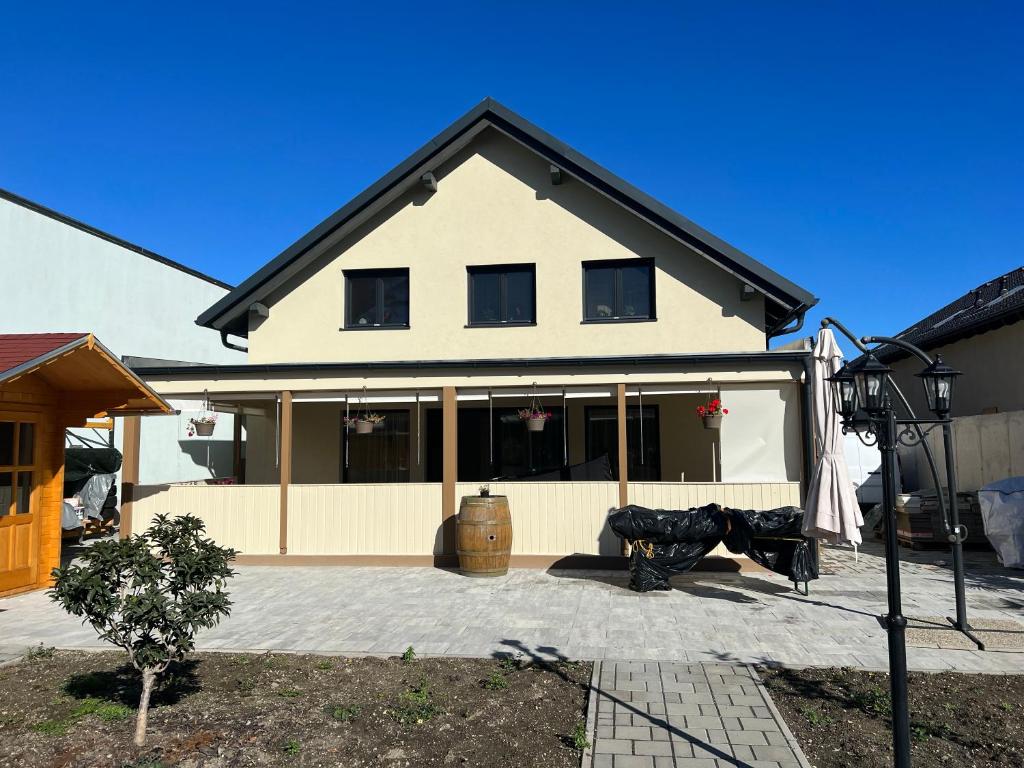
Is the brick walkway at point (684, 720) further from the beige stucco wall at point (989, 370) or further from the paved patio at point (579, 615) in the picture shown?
the beige stucco wall at point (989, 370)

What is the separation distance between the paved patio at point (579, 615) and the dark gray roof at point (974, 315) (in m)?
6.36

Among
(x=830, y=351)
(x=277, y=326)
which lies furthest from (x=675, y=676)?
(x=277, y=326)

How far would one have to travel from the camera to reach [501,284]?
12.4 metres

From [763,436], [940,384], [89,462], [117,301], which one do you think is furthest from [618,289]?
[117,301]

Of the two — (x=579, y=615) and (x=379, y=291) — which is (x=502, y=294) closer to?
(x=379, y=291)

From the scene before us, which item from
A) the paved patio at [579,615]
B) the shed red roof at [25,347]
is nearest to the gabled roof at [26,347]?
the shed red roof at [25,347]

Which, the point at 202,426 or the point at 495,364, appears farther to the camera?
the point at 202,426

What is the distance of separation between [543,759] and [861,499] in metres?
14.3

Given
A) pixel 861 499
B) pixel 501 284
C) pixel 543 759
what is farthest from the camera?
pixel 861 499

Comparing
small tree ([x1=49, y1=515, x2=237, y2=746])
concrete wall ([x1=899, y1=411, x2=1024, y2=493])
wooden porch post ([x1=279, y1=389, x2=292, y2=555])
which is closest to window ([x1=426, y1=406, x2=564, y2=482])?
wooden porch post ([x1=279, y1=389, x2=292, y2=555])

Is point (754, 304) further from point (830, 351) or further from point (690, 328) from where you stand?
→ point (830, 351)

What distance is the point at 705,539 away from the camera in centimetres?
877

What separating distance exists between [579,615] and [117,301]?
639 inches

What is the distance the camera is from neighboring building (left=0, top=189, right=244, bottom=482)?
15.1 m
